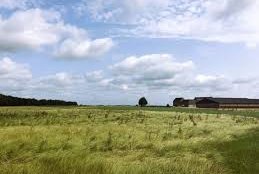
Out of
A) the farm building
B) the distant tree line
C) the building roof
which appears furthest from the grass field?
the building roof

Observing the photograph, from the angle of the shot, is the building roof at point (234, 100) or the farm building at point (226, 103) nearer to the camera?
the farm building at point (226, 103)

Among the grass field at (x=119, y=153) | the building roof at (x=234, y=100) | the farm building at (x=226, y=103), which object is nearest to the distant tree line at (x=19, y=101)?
the farm building at (x=226, y=103)

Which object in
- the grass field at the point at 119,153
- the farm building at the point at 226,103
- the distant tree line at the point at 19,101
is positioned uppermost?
the farm building at the point at 226,103

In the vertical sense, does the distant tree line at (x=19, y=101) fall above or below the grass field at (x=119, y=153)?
above

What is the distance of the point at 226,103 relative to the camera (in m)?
184

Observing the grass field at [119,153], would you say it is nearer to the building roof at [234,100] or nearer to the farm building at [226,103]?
the farm building at [226,103]

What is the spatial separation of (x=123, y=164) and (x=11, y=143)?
674 cm

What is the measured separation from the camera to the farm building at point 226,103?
181500mm

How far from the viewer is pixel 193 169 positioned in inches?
675

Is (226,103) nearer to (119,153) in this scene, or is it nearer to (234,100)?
(234,100)

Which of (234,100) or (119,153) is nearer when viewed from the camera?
(119,153)

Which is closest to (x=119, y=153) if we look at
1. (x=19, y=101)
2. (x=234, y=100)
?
(x=19, y=101)

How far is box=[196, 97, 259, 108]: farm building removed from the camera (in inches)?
7146

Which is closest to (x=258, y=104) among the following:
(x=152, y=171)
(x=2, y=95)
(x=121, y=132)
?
(x=2, y=95)
